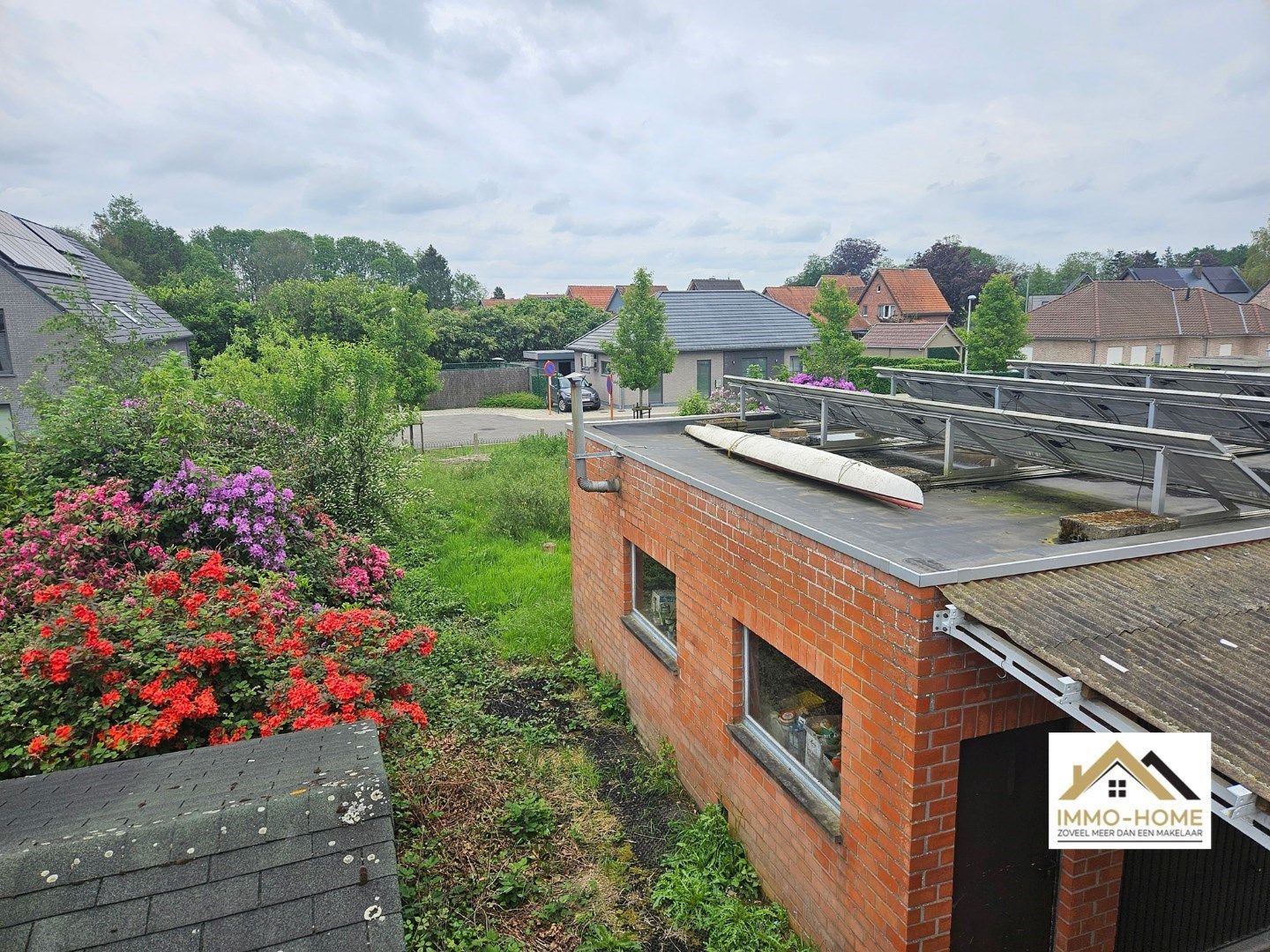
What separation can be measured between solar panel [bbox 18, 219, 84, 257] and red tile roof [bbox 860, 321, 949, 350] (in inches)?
1305

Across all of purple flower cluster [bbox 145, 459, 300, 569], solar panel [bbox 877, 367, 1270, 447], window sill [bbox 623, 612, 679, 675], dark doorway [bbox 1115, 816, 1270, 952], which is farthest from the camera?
purple flower cluster [bbox 145, 459, 300, 569]

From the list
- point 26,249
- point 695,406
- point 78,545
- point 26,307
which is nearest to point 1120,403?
point 78,545

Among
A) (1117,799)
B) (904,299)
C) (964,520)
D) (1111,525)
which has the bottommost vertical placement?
(1117,799)

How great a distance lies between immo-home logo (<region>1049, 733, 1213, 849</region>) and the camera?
3.65 metres

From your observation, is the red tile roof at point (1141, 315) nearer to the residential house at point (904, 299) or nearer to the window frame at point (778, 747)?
the residential house at point (904, 299)

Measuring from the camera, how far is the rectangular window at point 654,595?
8.04m

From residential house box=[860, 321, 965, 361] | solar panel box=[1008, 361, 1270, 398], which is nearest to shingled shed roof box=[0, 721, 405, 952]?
solar panel box=[1008, 361, 1270, 398]

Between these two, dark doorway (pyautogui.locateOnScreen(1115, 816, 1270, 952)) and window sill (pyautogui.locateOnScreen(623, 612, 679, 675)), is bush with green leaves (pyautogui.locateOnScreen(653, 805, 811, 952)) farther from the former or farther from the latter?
dark doorway (pyautogui.locateOnScreen(1115, 816, 1270, 952))

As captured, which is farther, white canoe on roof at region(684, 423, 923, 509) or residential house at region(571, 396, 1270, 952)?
white canoe on roof at region(684, 423, 923, 509)

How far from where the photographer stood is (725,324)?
1490 inches

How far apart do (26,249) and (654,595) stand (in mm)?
23744

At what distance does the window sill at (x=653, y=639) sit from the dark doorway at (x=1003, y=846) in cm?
320

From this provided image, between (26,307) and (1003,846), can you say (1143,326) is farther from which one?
(26,307)

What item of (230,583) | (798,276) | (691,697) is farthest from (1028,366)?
(798,276)
